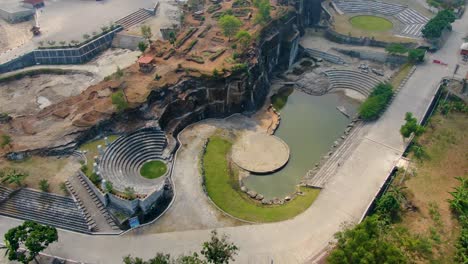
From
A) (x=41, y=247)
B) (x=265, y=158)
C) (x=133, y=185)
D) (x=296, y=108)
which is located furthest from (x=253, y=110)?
(x=41, y=247)

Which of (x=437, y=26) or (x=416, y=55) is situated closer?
(x=416, y=55)

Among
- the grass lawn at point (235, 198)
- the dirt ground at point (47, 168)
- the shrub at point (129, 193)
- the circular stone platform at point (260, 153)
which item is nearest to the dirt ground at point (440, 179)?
the grass lawn at point (235, 198)

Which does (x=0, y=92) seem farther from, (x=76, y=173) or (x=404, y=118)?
(x=404, y=118)

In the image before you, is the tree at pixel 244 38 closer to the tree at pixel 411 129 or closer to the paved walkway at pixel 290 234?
the paved walkway at pixel 290 234

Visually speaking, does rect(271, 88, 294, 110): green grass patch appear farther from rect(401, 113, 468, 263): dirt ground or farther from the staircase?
the staircase

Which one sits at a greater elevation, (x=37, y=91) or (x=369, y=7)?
(x=369, y=7)

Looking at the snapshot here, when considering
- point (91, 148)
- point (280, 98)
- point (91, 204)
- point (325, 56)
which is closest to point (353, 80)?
point (325, 56)

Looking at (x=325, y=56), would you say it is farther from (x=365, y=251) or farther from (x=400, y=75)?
(x=365, y=251)

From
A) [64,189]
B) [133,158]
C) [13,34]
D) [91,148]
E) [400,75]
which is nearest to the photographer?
[64,189]
